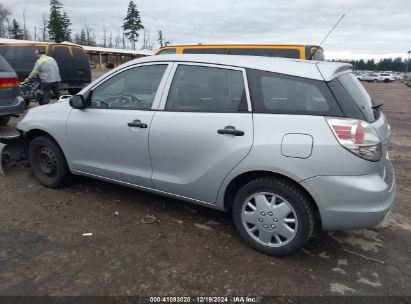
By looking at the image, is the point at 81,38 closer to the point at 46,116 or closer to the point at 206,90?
the point at 46,116

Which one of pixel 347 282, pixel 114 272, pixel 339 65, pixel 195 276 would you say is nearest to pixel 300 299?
pixel 347 282

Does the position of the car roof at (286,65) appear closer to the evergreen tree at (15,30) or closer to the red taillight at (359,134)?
the red taillight at (359,134)

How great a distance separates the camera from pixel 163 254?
10.3 ft

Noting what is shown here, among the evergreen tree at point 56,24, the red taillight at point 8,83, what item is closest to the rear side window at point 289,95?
the red taillight at point 8,83

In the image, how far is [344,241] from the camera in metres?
3.46

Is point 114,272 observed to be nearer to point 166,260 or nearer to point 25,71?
point 166,260

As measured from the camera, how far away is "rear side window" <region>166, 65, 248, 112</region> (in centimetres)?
319

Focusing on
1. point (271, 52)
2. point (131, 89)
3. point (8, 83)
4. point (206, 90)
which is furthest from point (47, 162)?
point (271, 52)

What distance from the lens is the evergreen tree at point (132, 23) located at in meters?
82.1

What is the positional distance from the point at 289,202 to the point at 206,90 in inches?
49.4

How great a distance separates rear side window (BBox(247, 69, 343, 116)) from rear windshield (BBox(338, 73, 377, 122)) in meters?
0.26

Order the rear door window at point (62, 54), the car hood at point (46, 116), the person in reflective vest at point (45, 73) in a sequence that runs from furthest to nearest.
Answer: the rear door window at point (62, 54) → the person in reflective vest at point (45, 73) → the car hood at point (46, 116)

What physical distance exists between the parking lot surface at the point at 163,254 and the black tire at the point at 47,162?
0.75ft

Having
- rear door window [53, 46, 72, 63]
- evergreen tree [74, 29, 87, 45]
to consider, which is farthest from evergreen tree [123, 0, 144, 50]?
rear door window [53, 46, 72, 63]
